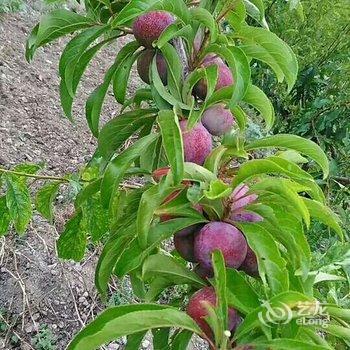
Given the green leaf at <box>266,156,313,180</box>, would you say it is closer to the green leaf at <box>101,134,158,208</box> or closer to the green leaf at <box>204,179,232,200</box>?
the green leaf at <box>204,179,232,200</box>

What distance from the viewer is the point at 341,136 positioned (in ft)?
7.06

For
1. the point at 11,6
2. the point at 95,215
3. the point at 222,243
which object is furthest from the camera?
the point at 11,6

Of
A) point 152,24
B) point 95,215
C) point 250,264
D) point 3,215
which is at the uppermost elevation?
point 152,24

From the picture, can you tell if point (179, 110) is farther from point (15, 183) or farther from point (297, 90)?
point (297, 90)

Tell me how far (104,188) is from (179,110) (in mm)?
133

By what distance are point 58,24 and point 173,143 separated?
0.36m

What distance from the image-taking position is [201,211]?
2.18ft

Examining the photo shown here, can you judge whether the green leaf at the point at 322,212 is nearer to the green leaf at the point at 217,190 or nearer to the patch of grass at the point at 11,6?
the green leaf at the point at 217,190

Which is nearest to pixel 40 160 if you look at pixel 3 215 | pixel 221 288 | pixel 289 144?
pixel 3 215

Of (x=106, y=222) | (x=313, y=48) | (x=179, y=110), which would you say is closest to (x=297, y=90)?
(x=313, y=48)

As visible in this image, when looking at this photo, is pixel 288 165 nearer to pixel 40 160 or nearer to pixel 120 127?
pixel 120 127

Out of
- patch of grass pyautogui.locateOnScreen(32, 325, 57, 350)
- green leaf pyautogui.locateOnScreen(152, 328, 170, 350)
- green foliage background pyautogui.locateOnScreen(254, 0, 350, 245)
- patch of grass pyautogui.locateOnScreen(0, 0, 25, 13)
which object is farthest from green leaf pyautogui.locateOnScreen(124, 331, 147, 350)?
patch of grass pyautogui.locateOnScreen(0, 0, 25, 13)

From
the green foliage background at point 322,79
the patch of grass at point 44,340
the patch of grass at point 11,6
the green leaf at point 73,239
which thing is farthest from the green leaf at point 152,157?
the patch of grass at point 11,6

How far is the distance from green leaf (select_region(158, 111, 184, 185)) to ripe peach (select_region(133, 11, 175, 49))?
6.1 inches
